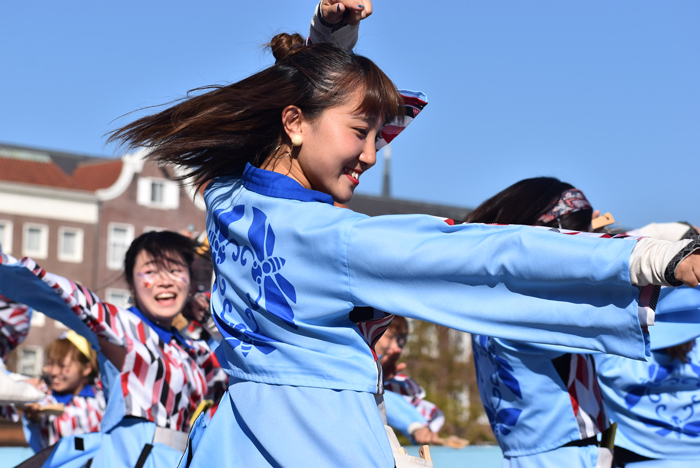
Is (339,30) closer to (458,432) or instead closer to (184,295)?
→ (184,295)

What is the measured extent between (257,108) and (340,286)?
1.90 feet

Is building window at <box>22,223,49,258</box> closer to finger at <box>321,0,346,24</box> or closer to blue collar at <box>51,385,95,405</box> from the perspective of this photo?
blue collar at <box>51,385,95,405</box>

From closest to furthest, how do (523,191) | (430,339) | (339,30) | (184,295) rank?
(339,30) → (523,191) → (184,295) → (430,339)

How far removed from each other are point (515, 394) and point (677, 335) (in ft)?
3.00

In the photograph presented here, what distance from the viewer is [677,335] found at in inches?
147

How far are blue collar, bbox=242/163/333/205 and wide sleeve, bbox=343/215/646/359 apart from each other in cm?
25

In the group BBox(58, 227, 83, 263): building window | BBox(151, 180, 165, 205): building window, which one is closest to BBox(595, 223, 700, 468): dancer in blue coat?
BBox(58, 227, 83, 263): building window

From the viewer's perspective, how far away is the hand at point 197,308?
449cm

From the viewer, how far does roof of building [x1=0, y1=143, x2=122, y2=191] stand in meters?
35.1

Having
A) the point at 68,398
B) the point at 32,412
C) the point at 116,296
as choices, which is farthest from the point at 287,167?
the point at 116,296

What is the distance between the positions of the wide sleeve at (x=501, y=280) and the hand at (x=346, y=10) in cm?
95

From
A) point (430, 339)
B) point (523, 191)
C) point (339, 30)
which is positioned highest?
point (339, 30)

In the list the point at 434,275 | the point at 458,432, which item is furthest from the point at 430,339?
the point at 434,275

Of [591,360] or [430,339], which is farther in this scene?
[430,339]
